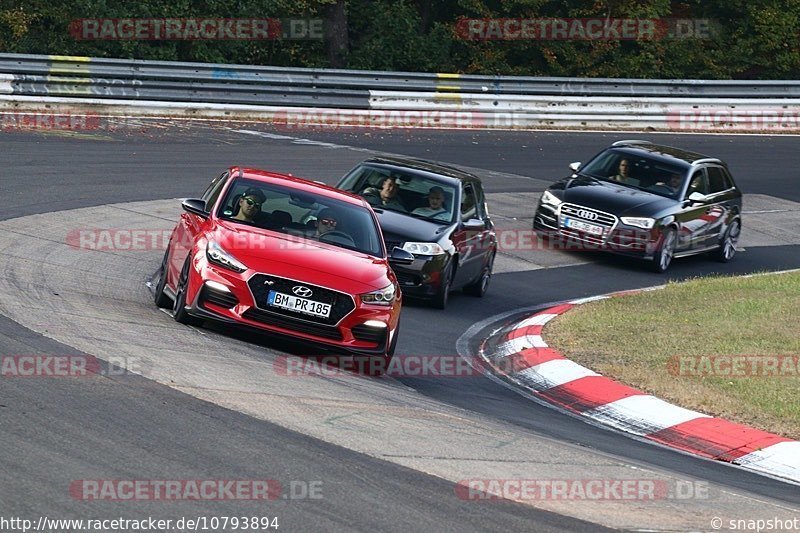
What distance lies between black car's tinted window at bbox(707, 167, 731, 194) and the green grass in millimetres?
3617

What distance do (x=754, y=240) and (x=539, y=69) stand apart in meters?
16.4

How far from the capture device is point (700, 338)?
13352 mm

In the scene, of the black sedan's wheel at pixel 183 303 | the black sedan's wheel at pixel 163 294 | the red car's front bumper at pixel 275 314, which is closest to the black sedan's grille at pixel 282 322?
the red car's front bumper at pixel 275 314

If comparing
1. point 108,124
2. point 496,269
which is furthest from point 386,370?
point 108,124

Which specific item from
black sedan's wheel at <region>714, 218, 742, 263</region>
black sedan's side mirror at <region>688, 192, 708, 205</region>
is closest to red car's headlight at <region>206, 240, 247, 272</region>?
black sedan's side mirror at <region>688, 192, 708, 205</region>

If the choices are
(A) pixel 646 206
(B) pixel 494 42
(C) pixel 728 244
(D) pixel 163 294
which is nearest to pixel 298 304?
(D) pixel 163 294

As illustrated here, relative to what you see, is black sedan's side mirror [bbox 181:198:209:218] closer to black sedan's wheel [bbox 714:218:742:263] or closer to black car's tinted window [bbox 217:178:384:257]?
black car's tinted window [bbox 217:178:384:257]

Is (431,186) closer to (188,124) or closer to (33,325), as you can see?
(33,325)

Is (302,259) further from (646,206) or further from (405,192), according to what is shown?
(646,206)

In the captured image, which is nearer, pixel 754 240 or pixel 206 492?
pixel 206 492

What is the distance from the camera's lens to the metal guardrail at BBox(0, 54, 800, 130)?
27.9m

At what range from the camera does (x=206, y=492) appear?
6332 millimetres

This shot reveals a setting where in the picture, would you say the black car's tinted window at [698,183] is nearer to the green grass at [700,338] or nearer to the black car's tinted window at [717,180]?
the black car's tinted window at [717,180]

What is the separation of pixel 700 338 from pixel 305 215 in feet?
14.5
